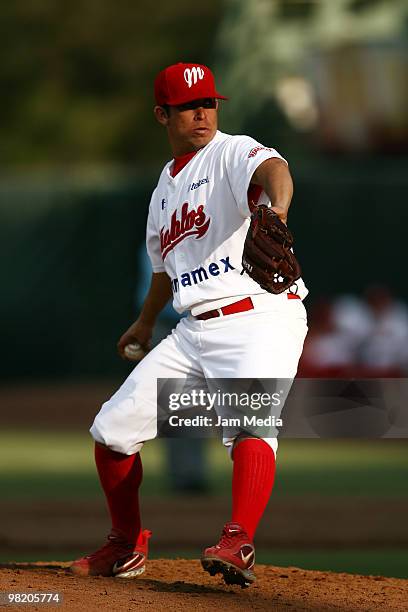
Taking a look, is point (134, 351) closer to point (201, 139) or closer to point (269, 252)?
point (201, 139)

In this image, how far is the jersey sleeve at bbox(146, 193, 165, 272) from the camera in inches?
181

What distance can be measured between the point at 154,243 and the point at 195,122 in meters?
A: 0.48

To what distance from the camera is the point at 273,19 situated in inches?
890

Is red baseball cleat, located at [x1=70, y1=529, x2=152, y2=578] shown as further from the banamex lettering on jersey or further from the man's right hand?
the banamex lettering on jersey

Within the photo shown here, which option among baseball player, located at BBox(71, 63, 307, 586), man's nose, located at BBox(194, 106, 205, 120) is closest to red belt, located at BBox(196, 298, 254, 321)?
baseball player, located at BBox(71, 63, 307, 586)

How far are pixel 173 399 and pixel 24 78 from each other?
1154 inches

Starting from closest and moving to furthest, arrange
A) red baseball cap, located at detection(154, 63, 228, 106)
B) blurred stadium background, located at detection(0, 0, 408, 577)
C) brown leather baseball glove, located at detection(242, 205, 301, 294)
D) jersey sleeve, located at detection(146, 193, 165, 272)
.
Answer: brown leather baseball glove, located at detection(242, 205, 301, 294) → red baseball cap, located at detection(154, 63, 228, 106) → jersey sleeve, located at detection(146, 193, 165, 272) → blurred stadium background, located at detection(0, 0, 408, 577)

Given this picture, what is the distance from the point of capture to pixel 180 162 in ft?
14.5

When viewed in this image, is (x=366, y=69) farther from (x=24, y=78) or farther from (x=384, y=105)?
(x=24, y=78)

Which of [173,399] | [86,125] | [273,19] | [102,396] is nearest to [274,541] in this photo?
[173,399]

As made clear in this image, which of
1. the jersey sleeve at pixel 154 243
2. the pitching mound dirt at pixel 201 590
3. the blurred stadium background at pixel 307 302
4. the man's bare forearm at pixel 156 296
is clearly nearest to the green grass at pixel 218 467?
the blurred stadium background at pixel 307 302

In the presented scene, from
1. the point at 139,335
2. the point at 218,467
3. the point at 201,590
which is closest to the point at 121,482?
the point at 201,590

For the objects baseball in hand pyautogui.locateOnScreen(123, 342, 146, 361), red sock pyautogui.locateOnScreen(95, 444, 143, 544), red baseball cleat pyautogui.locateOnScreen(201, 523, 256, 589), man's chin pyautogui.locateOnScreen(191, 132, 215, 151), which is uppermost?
man's chin pyautogui.locateOnScreen(191, 132, 215, 151)

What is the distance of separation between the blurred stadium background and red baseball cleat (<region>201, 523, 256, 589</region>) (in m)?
2.46
